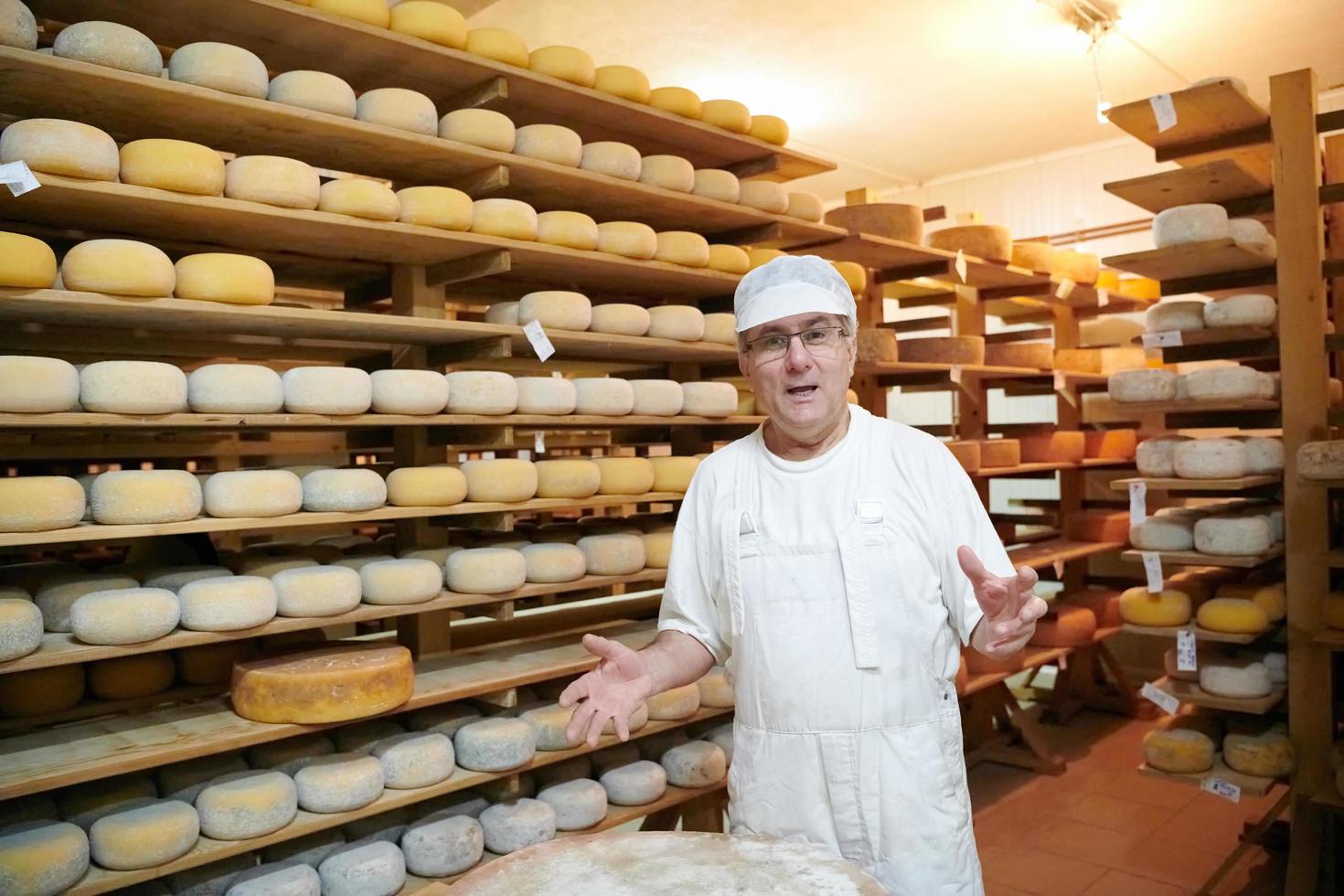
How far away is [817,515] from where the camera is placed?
1.84 metres

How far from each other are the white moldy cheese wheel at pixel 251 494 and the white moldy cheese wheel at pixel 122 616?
0.23 m

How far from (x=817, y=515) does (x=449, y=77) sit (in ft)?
5.90

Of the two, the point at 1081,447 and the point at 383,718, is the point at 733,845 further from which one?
the point at 1081,447

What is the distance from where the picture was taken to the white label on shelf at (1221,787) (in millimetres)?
3141

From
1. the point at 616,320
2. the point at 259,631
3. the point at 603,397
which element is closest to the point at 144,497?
the point at 259,631

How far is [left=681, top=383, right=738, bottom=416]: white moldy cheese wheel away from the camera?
130 inches

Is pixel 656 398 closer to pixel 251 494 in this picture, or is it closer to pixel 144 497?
pixel 251 494

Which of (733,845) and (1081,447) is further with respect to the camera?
(1081,447)

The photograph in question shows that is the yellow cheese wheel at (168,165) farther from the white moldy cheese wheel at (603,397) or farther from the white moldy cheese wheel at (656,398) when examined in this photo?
the white moldy cheese wheel at (656,398)

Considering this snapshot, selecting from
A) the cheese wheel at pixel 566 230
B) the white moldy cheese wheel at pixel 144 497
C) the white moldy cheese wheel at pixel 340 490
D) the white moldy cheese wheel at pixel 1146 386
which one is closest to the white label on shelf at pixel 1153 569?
the white moldy cheese wheel at pixel 1146 386

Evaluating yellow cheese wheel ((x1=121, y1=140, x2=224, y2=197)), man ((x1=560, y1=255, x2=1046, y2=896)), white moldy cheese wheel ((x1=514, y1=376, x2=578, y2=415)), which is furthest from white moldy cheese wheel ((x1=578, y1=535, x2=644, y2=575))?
yellow cheese wheel ((x1=121, y1=140, x2=224, y2=197))

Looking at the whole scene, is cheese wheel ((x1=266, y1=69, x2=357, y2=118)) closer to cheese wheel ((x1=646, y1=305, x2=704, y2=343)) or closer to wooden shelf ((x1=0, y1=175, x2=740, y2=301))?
wooden shelf ((x1=0, y1=175, x2=740, y2=301))

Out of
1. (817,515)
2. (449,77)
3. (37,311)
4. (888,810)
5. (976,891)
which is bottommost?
(976,891)

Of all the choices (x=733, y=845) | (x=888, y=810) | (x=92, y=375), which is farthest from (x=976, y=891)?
(x=92, y=375)
